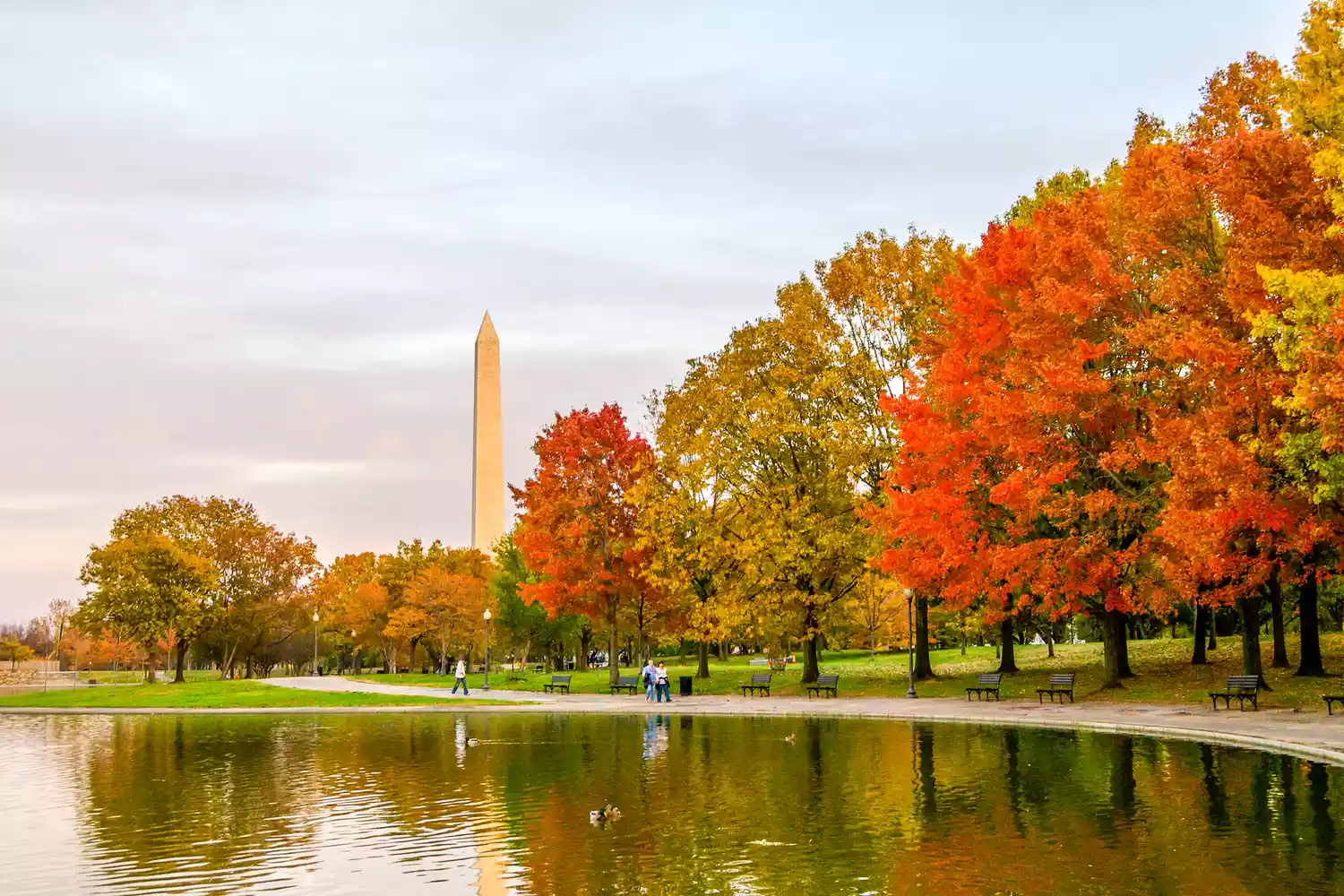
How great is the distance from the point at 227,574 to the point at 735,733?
57527mm

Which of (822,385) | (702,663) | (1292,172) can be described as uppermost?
(1292,172)

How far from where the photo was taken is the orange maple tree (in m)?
47.8

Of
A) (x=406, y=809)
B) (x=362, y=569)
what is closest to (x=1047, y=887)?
(x=406, y=809)

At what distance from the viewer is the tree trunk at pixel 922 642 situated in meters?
43.5

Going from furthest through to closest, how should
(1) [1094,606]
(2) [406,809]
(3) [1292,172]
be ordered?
(1) [1094,606], (3) [1292,172], (2) [406,809]

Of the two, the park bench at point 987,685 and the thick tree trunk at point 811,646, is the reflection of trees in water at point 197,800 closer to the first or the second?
the thick tree trunk at point 811,646

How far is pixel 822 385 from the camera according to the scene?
41.5m

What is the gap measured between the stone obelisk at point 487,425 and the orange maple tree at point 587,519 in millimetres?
22892

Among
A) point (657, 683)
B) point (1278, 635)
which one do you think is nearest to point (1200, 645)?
point (1278, 635)

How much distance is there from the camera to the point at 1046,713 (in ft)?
95.3

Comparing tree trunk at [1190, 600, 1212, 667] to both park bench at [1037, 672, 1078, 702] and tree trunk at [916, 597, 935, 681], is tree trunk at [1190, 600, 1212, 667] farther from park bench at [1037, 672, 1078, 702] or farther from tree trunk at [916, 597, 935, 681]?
tree trunk at [916, 597, 935, 681]

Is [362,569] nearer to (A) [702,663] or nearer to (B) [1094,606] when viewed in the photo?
(A) [702,663]

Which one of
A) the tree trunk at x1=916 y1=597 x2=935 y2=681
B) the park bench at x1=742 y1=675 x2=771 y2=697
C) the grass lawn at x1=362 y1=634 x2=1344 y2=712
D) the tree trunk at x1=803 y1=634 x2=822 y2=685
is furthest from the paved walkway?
the tree trunk at x1=916 y1=597 x2=935 y2=681

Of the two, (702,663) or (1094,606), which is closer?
(1094,606)
